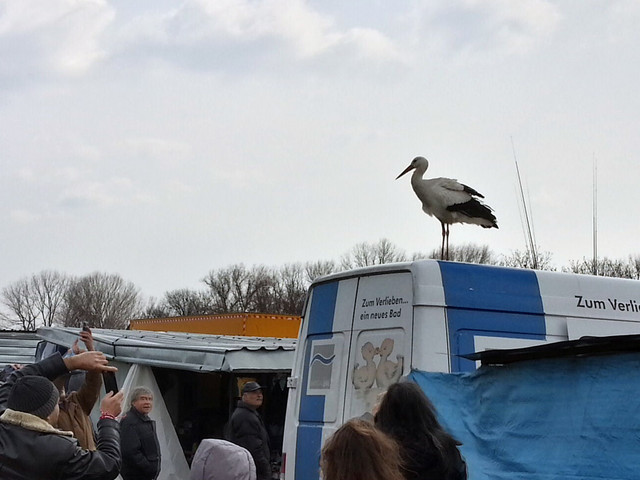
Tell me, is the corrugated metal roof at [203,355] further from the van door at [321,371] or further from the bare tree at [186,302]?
the bare tree at [186,302]

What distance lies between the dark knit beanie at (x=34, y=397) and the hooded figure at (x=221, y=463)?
910 mm

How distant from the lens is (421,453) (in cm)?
449

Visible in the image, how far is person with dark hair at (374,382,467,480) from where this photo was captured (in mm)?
4480

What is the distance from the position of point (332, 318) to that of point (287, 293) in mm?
80279

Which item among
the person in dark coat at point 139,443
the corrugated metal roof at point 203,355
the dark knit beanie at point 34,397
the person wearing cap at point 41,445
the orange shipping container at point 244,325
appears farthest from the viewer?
the orange shipping container at point 244,325

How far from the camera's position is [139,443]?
9.52 m

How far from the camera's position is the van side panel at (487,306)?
6.91 metres

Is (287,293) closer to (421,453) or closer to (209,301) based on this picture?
(209,301)

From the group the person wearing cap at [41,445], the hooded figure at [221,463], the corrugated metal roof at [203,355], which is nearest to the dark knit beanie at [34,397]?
the person wearing cap at [41,445]

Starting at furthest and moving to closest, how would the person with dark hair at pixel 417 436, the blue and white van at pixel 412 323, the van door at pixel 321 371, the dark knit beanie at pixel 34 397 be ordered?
the van door at pixel 321 371 → the blue and white van at pixel 412 323 → the dark knit beanie at pixel 34 397 → the person with dark hair at pixel 417 436

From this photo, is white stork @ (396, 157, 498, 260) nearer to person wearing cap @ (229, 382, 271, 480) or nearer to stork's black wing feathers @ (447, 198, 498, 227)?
stork's black wing feathers @ (447, 198, 498, 227)

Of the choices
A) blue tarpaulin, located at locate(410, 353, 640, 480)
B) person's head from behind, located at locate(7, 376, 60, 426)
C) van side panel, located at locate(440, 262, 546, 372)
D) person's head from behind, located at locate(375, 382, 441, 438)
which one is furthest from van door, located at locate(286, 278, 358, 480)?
person's head from behind, located at locate(7, 376, 60, 426)

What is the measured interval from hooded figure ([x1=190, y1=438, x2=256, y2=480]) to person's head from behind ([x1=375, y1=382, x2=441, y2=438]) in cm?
101

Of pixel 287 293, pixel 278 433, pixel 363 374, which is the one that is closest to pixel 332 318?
pixel 363 374
